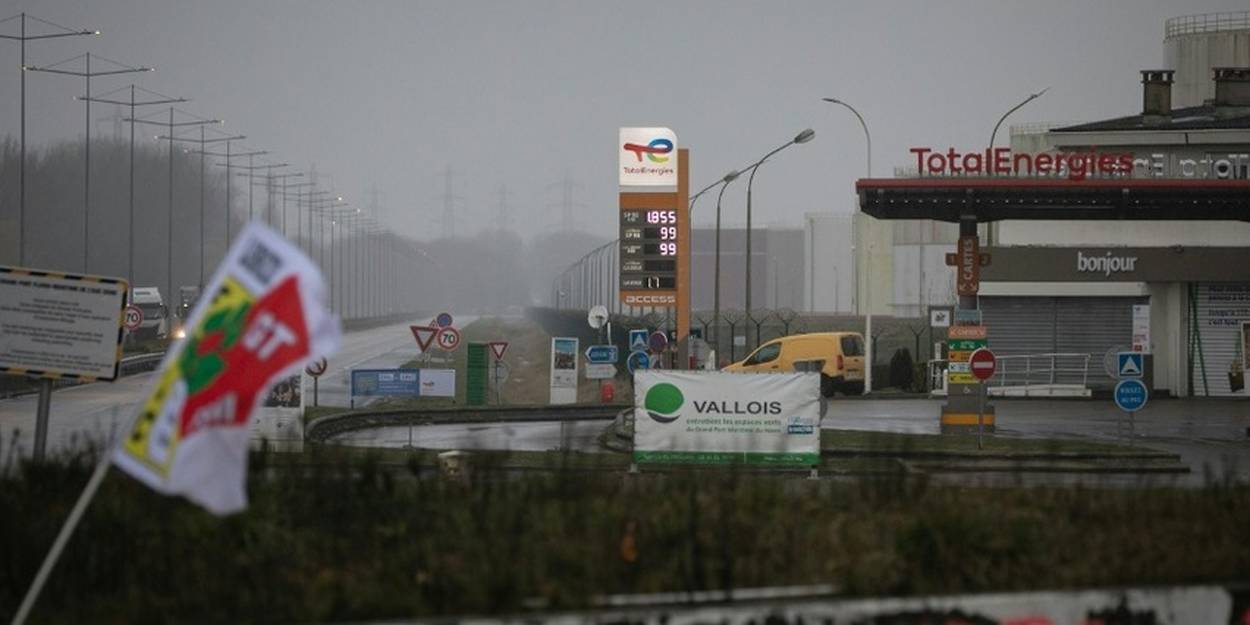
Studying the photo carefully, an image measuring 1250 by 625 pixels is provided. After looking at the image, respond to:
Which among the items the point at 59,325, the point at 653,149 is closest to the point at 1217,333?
the point at 653,149

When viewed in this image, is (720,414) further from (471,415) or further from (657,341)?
(657,341)

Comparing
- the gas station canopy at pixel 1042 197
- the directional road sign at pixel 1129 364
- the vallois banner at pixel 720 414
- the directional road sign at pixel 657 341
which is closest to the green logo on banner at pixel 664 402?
the vallois banner at pixel 720 414

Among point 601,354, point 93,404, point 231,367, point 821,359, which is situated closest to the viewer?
point 231,367

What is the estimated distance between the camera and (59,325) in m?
15.5

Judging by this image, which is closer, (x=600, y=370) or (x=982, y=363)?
(x=982, y=363)

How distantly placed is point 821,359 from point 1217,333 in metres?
11.5

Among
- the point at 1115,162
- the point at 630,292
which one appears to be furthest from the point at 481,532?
the point at 630,292

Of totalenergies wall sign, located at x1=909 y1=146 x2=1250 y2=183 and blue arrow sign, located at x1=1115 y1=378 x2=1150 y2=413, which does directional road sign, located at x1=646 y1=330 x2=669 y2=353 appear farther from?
blue arrow sign, located at x1=1115 y1=378 x2=1150 y2=413

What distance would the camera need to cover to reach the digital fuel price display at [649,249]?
5194 centimetres

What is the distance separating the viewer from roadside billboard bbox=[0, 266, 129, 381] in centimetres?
1530

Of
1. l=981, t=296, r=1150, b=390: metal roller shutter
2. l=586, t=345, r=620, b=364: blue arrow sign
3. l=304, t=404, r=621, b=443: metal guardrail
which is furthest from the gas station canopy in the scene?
l=981, t=296, r=1150, b=390: metal roller shutter

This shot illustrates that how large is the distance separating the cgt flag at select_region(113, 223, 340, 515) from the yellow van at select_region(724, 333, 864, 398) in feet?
150

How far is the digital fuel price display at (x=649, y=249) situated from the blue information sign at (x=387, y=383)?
11009 millimetres

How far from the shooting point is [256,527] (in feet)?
35.6
